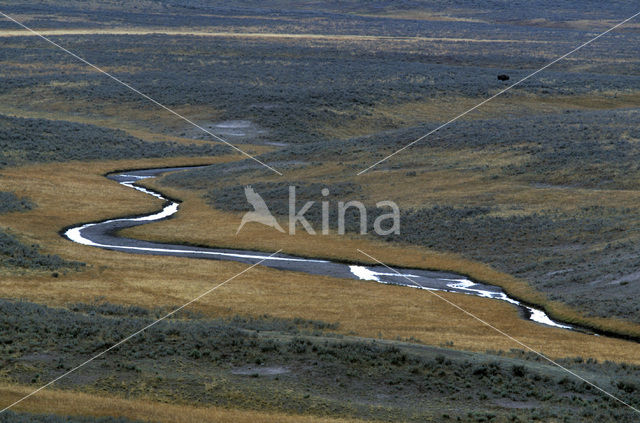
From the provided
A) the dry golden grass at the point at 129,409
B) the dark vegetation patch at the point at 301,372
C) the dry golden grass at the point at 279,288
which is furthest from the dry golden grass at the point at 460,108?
the dry golden grass at the point at 129,409

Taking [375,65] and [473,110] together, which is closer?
[473,110]

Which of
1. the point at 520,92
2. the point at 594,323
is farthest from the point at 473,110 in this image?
the point at 594,323

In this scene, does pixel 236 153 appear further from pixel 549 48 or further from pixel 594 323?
pixel 549 48

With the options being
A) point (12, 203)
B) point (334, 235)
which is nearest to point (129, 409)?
point (334, 235)
